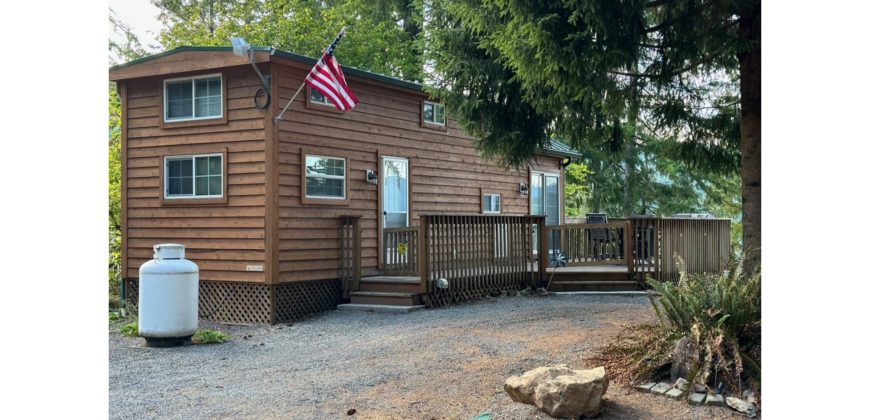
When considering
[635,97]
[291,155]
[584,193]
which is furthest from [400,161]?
[584,193]

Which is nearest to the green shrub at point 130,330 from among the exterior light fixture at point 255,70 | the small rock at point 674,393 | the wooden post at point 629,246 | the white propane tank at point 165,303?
the white propane tank at point 165,303

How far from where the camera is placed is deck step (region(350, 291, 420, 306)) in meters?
10.4

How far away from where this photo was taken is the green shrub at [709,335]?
5.02 m

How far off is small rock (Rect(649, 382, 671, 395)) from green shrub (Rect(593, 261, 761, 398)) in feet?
0.53

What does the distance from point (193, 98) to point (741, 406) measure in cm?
853

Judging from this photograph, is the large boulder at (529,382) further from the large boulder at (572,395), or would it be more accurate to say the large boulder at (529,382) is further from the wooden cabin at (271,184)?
the wooden cabin at (271,184)

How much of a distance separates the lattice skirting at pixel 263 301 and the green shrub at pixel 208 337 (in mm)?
1156

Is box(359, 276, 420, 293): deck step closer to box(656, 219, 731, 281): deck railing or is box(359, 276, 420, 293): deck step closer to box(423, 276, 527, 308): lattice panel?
box(423, 276, 527, 308): lattice panel

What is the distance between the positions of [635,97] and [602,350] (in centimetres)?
283

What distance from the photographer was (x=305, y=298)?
1069 cm

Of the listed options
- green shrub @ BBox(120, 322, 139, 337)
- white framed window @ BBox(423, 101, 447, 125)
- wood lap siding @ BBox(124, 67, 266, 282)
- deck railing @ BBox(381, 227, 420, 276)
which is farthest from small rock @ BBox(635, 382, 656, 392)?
white framed window @ BBox(423, 101, 447, 125)

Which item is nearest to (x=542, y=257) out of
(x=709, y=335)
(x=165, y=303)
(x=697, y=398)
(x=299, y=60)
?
(x=299, y=60)

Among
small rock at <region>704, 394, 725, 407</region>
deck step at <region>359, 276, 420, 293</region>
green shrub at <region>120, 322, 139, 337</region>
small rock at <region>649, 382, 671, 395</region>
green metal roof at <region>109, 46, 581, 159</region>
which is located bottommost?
green shrub at <region>120, 322, 139, 337</region>
